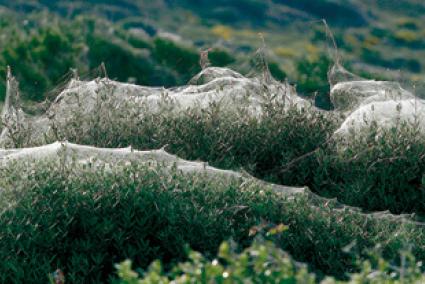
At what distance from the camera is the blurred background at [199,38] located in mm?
14297

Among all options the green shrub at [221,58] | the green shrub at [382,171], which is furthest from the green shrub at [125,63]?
the green shrub at [382,171]

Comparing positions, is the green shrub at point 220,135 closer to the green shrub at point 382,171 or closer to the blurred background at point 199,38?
the green shrub at point 382,171

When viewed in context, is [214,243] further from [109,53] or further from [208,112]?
[109,53]

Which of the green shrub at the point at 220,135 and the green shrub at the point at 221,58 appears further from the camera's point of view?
the green shrub at the point at 221,58

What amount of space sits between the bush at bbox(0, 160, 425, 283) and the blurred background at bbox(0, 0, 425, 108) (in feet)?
20.4

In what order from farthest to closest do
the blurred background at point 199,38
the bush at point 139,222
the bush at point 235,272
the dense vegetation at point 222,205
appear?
the blurred background at point 199,38
the bush at point 139,222
the dense vegetation at point 222,205
the bush at point 235,272

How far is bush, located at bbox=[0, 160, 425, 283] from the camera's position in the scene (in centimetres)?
554

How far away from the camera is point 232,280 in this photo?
12.6 feet

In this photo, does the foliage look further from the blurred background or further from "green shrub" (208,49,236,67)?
"green shrub" (208,49,236,67)

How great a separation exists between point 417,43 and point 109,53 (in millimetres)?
21568

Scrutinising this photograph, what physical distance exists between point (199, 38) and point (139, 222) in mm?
25738

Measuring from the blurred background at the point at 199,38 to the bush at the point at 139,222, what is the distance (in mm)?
6208

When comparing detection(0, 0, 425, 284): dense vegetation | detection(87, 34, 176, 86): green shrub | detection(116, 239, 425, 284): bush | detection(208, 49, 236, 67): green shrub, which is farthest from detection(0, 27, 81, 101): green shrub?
detection(116, 239, 425, 284): bush

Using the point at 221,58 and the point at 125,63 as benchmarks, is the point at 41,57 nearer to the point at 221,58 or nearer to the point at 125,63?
the point at 125,63
